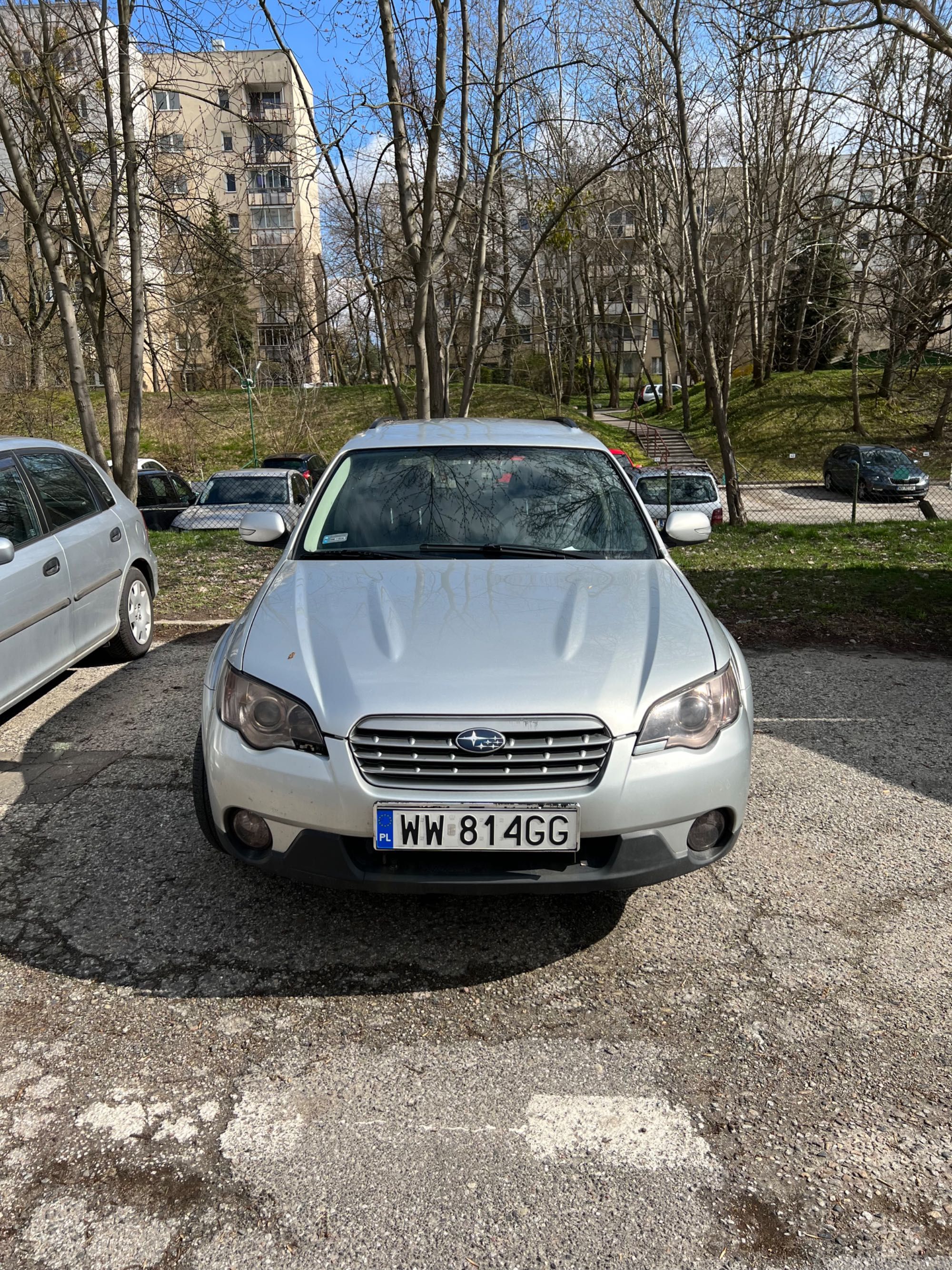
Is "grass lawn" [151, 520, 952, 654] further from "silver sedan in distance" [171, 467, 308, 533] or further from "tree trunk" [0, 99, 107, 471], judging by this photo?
"silver sedan in distance" [171, 467, 308, 533]

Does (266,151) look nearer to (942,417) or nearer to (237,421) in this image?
(237,421)

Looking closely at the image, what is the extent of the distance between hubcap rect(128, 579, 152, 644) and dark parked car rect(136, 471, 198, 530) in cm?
1010

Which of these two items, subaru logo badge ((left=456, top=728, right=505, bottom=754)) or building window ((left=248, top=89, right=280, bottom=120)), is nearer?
subaru logo badge ((left=456, top=728, right=505, bottom=754))

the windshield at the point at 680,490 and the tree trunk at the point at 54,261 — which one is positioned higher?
the tree trunk at the point at 54,261

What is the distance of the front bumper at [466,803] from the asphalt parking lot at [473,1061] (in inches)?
15.7

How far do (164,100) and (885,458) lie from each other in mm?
22644

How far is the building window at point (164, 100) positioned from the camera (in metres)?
10.4

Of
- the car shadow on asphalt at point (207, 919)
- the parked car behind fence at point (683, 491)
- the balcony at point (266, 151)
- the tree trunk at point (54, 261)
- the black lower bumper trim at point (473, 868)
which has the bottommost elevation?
the parked car behind fence at point (683, 491)

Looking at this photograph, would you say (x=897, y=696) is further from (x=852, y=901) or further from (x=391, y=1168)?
(x=391, y=1168)

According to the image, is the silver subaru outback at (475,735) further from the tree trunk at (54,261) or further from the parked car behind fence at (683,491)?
the parked car behind fence at (683,491)

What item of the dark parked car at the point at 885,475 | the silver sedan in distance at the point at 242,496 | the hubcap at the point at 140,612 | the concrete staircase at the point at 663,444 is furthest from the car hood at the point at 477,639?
the concrete staircase at the point at 663,444

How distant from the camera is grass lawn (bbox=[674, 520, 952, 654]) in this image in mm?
7344

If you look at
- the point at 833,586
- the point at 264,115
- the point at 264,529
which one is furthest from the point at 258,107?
the point at 264,529

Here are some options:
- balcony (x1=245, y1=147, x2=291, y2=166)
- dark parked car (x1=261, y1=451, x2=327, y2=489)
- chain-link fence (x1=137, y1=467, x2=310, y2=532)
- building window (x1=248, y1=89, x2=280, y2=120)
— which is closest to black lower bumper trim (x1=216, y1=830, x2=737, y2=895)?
balcony (x1=245, y1=147, x2=291, y2=166)
